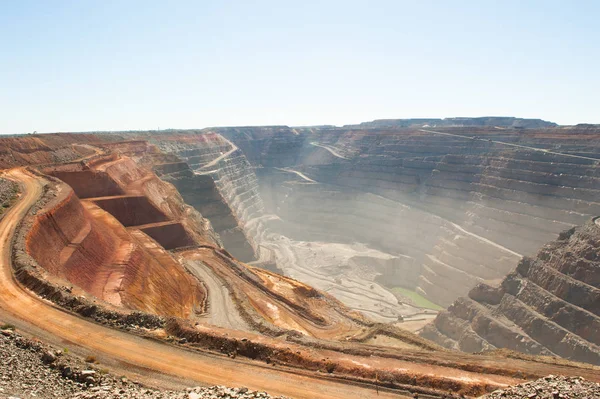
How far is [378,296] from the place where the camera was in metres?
73.8

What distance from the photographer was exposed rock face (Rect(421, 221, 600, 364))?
42.0 m

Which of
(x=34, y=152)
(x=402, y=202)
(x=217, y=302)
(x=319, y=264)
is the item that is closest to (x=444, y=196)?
(x=402, y=202)

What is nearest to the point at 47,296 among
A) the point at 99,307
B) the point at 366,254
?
the point at 99,307

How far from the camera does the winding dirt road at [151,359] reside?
15312mm

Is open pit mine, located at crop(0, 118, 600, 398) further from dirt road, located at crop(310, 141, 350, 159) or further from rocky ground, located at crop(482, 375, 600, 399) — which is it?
dirt road, located at crop(310, 141, 350, 159)

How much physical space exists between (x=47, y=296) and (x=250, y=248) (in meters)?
64.8

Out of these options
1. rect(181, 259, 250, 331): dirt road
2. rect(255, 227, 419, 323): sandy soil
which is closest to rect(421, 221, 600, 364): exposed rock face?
rect(255, 227, 419, 323): sandy soil

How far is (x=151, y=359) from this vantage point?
16.5 metres

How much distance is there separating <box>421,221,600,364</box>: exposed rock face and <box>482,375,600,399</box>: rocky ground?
3412 centimetres

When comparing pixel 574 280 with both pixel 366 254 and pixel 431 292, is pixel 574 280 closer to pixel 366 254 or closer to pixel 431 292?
pixel 431 292

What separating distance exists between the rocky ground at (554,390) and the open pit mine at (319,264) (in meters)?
2.81

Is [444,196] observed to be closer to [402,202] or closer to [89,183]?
[402,202]

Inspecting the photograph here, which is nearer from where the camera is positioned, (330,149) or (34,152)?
(34,152)

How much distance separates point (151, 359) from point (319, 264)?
242 feet
